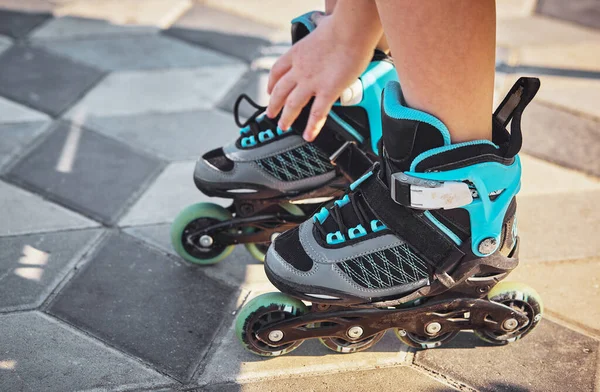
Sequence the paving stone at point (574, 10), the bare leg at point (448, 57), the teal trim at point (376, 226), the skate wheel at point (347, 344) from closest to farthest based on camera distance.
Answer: the bare leg at point (448, 57), the teal trim at point (376, 226), the skate wheel at point (347, 344), the paving stone at point (574, 10)

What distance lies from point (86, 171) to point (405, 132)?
4.05 ft

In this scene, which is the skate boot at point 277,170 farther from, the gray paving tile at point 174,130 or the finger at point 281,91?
the gray paving tile at point 174,130

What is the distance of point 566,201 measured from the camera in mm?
2232

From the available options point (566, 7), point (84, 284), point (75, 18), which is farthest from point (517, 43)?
point (84, 284)

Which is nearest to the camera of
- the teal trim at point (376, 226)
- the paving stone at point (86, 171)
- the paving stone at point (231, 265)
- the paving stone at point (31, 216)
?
Answer: the teal trim at point (376, 226)

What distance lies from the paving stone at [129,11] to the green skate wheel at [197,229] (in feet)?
5.27

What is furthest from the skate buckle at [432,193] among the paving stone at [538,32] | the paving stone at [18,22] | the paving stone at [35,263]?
the paving stone at [18,22]

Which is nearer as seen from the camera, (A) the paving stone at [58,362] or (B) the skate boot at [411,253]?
(B) the skate boot at [411,253]

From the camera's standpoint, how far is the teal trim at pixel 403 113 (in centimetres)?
135

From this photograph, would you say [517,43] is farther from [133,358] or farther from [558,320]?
[133,358]

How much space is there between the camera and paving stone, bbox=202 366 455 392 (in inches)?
60.2

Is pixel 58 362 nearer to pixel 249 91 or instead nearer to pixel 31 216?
pixel 31 216

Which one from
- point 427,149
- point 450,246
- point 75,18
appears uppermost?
point 427,149

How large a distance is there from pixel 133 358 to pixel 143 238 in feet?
1.53
